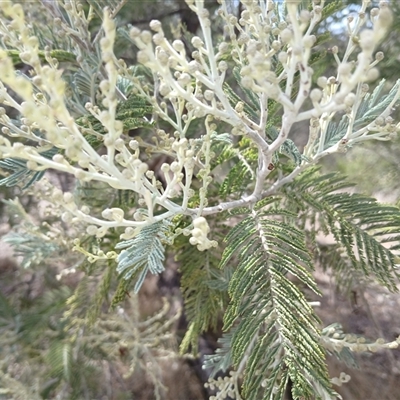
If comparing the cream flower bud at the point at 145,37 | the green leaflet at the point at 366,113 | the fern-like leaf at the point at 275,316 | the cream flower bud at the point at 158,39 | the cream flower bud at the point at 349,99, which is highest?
the green leaflet at the point at 366,113

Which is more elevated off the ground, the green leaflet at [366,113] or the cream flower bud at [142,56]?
the green leaflet at [366,113]

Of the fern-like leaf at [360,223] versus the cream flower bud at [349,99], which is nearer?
the cream flower bud at [349,99]

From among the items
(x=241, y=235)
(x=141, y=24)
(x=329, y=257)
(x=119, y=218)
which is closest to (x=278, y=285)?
(x=241, y=235)

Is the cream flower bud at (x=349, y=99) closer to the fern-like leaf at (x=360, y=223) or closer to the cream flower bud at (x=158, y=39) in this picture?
the cream flower bud at (x=158, y=39)

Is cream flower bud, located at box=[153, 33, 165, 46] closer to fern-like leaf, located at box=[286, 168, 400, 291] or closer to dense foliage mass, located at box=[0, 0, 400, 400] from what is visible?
dense foliage mass, located at box=[0, 0, 400, 400]

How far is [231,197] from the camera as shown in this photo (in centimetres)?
94

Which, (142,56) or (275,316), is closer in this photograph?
(142,56)

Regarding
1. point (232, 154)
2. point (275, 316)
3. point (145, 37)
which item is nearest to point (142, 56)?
point (145, 37)

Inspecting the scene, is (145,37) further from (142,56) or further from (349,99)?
(349,99)

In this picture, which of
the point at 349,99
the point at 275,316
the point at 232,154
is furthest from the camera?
the point at 232,154

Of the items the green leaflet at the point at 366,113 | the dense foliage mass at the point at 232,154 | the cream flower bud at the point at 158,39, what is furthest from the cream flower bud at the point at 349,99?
the green leaflet at the point at 366,113

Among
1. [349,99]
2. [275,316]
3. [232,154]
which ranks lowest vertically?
[275,316]

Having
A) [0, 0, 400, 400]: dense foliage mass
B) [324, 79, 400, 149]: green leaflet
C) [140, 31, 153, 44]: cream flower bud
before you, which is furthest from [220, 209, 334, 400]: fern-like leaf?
[140, 31, 153, 44]: cream flower bud

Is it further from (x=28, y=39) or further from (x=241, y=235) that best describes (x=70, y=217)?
(x=241, y=235)
